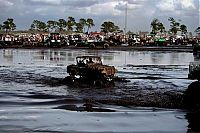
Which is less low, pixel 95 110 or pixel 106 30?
pixel 106 30

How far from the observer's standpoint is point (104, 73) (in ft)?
93.1

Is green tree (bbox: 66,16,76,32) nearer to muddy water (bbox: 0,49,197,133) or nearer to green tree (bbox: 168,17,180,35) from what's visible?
green tree (bbox: 168,17,180,35)

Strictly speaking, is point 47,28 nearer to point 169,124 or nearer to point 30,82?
point 30,82

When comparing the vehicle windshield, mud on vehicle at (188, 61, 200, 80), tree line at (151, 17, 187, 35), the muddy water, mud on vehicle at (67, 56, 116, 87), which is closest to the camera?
the muddy water

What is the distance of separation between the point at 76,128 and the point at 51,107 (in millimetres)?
5179

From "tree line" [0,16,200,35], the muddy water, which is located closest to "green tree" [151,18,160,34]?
"tree line" [0,16,200,35]

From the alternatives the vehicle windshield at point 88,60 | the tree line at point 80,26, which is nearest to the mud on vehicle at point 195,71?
the vehicle windshield at point 88,60

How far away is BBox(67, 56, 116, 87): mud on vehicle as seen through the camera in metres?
28.3

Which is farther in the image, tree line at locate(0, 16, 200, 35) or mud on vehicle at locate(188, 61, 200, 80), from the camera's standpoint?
tree line at locate(0, 16, 200, 35)

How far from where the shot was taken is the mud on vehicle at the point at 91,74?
92.8 feet

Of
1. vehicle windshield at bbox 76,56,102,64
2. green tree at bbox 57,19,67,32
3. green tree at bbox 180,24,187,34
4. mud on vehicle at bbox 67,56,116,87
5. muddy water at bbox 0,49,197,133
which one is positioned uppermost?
green tree at bbox 57,19,67,32

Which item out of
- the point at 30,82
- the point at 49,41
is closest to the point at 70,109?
the point at 30,82

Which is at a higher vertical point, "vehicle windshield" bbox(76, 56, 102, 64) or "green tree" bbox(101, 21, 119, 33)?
"green tree" bbox(101, 21, 119, 33)

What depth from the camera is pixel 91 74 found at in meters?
28.4
